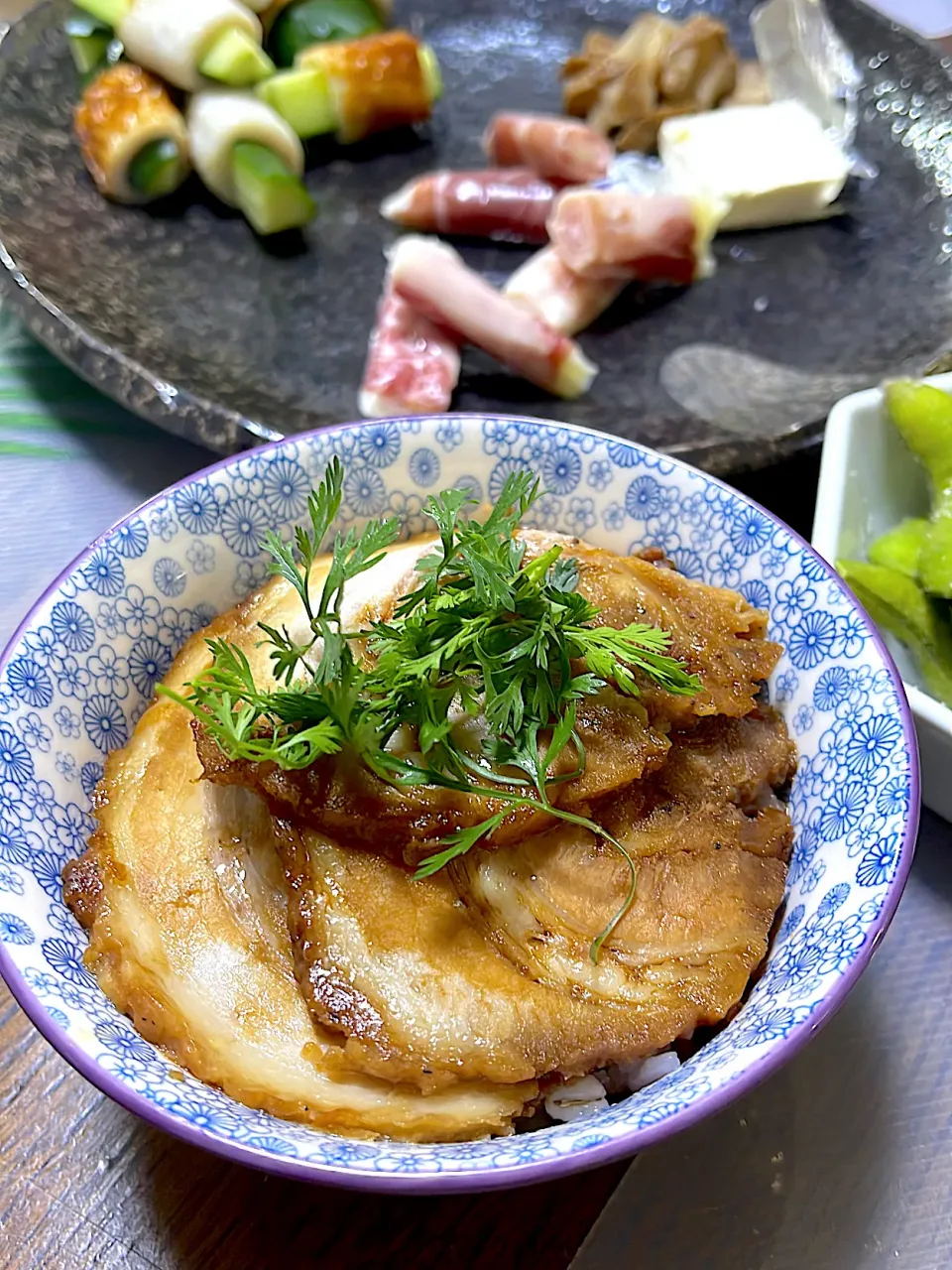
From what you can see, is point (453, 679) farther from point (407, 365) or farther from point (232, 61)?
point (232, 61)

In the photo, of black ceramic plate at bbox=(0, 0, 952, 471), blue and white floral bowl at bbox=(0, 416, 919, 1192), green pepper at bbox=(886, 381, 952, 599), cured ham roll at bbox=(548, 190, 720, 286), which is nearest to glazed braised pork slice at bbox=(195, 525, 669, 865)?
blue and white floral bowl at bbox=(0, 416, 919, 1192)

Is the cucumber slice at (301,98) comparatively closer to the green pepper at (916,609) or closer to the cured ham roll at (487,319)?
the cured ham roll at (487,319)

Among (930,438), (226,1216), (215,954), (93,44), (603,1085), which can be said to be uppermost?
(93,44)

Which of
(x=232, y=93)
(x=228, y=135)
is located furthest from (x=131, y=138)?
(x=232, y=93)

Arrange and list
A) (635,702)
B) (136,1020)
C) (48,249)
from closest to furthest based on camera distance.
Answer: (136,1020) < (635,702) < (48,249)

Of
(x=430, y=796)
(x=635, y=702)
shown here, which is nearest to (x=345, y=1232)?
(x=430, y=796)

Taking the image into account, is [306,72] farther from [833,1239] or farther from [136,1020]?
[833,1239]

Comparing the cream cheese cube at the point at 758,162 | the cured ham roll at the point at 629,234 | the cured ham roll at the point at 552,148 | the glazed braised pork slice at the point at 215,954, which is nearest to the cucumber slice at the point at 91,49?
the cured ham roll at the point at 552,148
